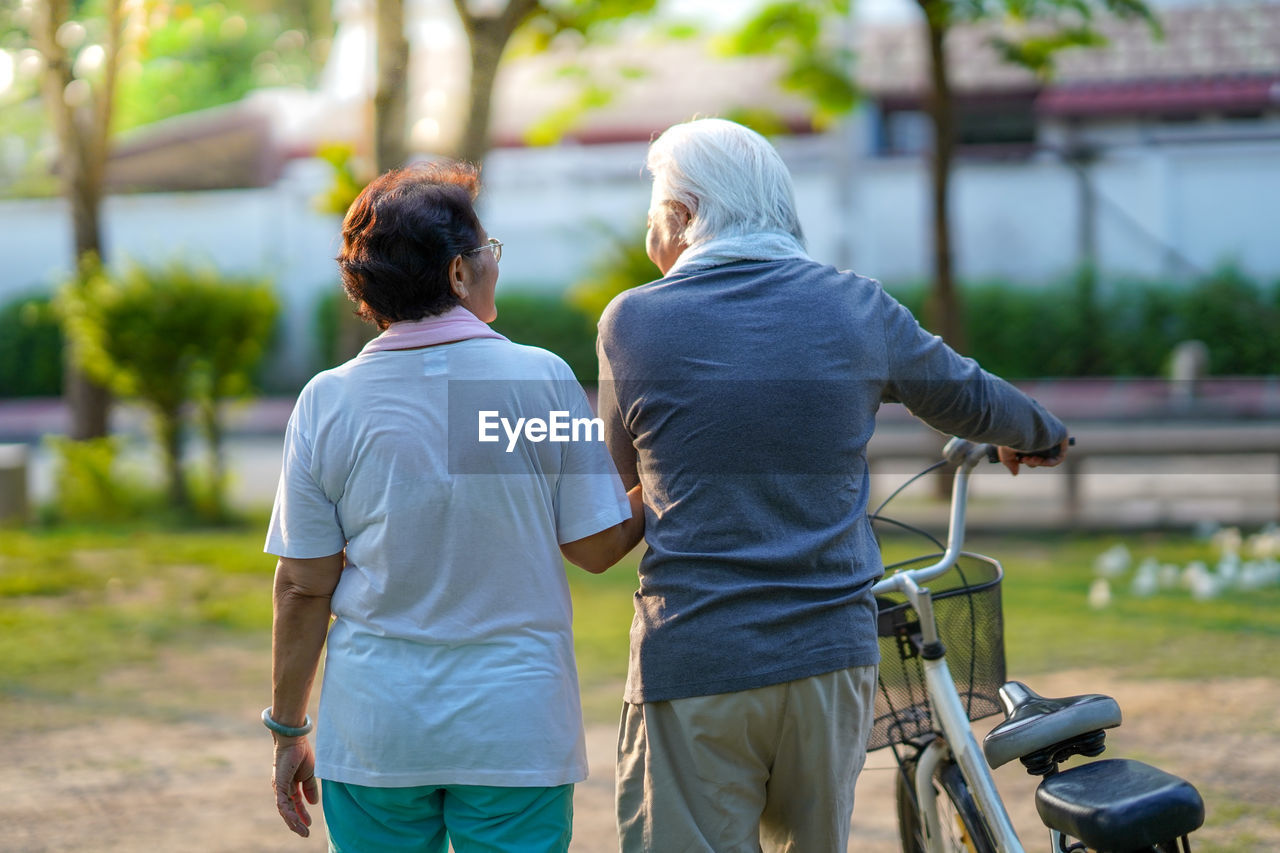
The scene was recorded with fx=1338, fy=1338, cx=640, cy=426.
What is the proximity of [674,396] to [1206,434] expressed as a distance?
26.6 ft

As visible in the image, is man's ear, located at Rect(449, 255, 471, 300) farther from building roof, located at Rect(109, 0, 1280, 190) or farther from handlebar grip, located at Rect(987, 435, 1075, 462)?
building roof, located at Rect(109, 0, 1280, 190)

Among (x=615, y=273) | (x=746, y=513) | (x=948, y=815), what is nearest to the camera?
(x=746, y=513)

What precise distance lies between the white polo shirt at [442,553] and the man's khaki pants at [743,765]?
0.42 feet

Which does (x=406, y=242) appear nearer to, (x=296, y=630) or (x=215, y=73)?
(x=296, y=630)

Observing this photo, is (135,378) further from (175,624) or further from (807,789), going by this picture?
(807,789)

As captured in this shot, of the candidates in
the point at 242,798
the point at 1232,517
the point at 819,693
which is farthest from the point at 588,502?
the point at 1232,517

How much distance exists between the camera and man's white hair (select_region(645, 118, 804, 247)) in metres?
2.19

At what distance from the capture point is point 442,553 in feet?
6.75

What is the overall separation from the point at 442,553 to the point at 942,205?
855 cm

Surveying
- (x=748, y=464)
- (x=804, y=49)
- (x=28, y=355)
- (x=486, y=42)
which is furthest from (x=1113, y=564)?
(x=28, y=355)

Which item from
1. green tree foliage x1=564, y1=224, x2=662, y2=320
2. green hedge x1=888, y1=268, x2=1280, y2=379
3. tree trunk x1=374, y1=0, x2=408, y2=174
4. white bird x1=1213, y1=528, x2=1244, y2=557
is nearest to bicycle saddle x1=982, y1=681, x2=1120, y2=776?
white bird x1=1213, y1=528, x2=1244, y2=557

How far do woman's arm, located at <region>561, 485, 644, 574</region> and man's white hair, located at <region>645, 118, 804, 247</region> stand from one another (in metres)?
0.47

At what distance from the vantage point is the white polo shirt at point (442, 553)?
205 centimetres

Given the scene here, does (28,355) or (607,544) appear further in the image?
(28,355)
